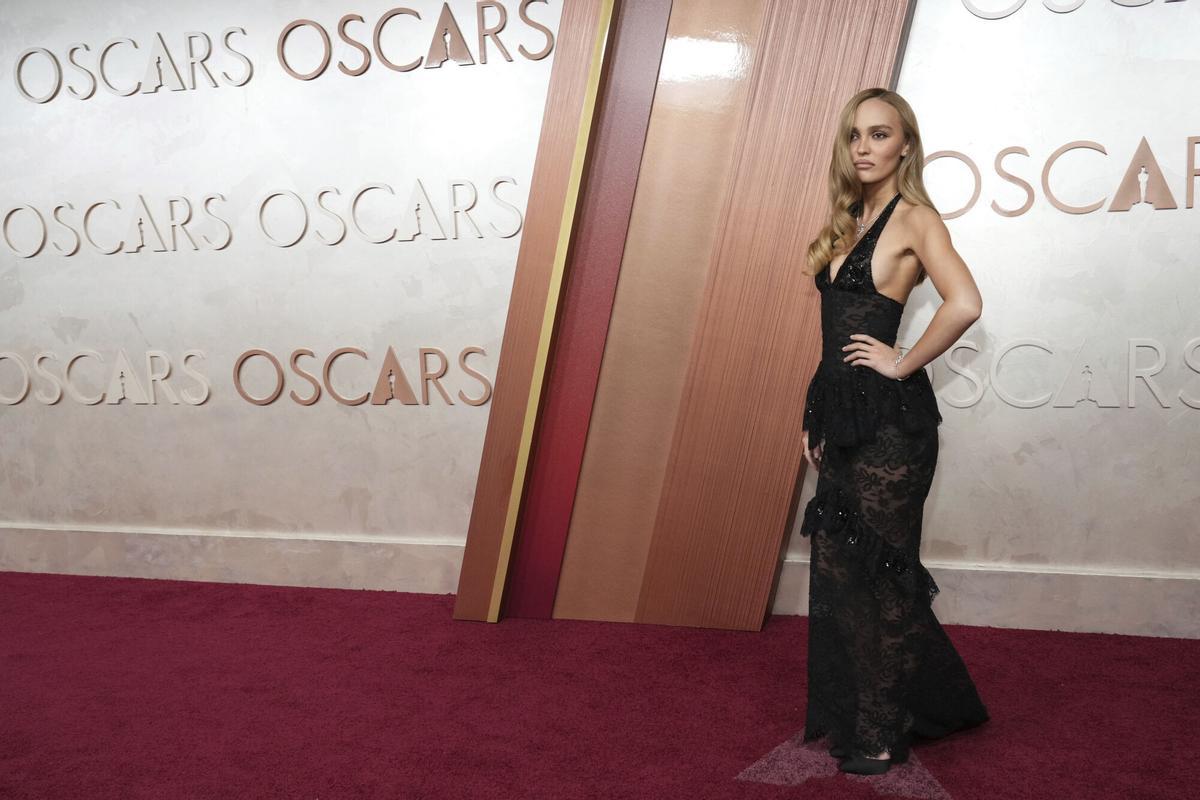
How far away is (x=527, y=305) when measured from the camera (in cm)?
313

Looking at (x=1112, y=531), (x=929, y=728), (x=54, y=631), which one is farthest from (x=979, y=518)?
(x=54, y=631)

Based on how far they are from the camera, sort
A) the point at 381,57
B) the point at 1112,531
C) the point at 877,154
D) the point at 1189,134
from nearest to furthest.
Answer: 1. the point at 877,154
2. the point at 1189,134
3. the point at 1112,531
4. the point at 381,57

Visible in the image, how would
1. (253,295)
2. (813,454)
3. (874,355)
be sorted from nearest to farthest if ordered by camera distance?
(874,355) → (813,454) → (253,295)

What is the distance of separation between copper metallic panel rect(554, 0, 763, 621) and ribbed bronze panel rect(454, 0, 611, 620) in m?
0.25

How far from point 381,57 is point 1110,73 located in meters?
2.43

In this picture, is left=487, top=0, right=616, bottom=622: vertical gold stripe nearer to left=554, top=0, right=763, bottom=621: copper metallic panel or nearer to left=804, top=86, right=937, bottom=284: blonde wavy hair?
left=554, top=0, right=763, bottom=621: copper metallic panel

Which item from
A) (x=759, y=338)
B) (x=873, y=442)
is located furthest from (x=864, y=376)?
(x=759, y=338)

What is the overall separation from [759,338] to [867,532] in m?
1.00

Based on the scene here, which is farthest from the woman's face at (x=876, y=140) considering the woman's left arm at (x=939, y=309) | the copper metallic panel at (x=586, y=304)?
the copper metallic panel at (x=586, y=304)

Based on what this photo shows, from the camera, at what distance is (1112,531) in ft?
9.96

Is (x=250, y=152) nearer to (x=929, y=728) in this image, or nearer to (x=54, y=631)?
(x=54, y=631)

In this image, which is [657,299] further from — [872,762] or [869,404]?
[872,762]

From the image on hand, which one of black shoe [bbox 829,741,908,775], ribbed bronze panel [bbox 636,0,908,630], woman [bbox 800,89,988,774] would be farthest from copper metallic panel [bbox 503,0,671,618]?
black shoe [bbox 829,741,908,775]

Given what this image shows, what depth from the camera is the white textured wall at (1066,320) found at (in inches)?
113
